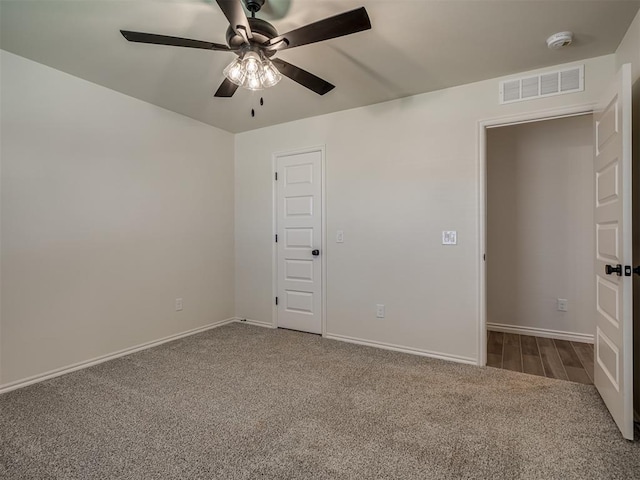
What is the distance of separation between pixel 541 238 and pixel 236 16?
384 cm

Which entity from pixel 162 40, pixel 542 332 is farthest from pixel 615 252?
pixel 162 40

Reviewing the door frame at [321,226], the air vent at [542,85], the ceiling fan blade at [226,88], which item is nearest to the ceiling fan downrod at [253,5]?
the ceiling fan blade at [226,88]

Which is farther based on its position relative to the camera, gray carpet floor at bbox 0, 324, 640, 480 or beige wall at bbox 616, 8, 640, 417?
beige wall at bbox 616, 8, 640, 417

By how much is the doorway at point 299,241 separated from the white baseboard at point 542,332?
2.19 m

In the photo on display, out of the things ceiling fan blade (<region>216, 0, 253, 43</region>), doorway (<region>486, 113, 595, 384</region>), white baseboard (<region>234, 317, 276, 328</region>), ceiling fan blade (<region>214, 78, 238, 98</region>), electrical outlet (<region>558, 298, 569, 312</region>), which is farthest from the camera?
white baseboard (<region>234, 317, 276, 328</region>)

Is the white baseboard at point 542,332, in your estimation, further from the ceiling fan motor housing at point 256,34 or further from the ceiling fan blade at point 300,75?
the ceiling fan motor housing at point 256,34

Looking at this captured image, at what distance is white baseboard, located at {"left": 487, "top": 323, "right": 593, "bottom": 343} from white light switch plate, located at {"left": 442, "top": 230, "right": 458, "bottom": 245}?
5.67 ft

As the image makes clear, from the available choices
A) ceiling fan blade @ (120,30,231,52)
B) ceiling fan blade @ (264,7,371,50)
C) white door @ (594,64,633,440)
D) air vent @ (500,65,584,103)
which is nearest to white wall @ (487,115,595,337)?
air vent @ (500,65,584,103)

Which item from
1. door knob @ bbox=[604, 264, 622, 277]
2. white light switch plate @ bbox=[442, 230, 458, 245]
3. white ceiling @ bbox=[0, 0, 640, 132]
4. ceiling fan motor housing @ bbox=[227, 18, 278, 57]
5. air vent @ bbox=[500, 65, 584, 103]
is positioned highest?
white ceiling @ bbox=[0, 0, 640, 132]

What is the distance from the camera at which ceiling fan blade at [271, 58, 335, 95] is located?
193 cm

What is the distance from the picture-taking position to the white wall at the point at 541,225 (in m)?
3.56

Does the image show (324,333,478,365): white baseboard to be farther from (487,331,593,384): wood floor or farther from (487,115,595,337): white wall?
(487,115,595,337): white wall

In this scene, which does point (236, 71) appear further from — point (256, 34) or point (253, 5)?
point (253, 5)

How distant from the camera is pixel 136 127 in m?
3.22
